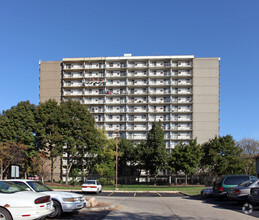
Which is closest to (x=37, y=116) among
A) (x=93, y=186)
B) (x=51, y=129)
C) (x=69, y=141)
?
(x=51, y=129)

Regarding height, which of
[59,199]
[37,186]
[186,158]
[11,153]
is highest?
[37,186]

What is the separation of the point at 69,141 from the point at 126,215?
33789 millimetres

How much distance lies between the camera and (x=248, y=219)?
11.7 m

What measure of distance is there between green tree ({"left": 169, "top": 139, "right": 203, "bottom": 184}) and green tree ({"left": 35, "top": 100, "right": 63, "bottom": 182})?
22.5 m

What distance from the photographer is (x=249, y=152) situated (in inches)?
2650

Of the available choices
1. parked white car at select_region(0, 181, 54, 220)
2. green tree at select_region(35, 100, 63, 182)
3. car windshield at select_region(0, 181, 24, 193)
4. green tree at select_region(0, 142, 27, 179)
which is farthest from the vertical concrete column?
parked white car at select_region(0, 181, 54, 220)

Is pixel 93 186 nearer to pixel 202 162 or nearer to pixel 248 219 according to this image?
pixel 248 219

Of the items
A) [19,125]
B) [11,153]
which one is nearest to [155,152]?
[19,125]

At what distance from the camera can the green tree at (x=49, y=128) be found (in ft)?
145

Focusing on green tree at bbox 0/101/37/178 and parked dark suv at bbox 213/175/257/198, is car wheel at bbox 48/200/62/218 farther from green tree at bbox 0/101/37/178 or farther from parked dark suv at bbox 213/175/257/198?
green tree at bbox 0/101/37/178

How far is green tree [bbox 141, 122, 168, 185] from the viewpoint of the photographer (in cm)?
5603

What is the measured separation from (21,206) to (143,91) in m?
69.3

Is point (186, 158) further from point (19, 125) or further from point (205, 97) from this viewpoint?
point (19, 125)

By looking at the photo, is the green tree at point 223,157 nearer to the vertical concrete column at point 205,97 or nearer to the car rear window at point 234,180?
the vertical concrete column at point 205,97
